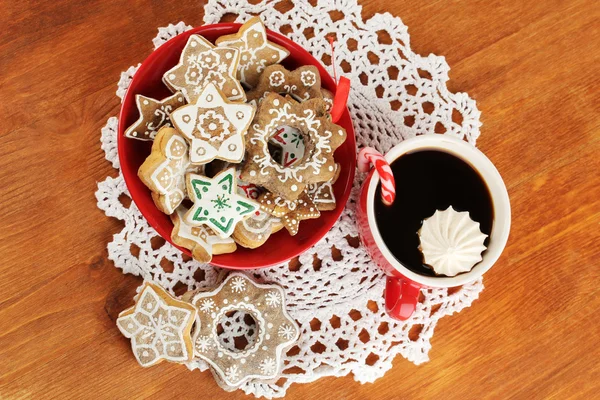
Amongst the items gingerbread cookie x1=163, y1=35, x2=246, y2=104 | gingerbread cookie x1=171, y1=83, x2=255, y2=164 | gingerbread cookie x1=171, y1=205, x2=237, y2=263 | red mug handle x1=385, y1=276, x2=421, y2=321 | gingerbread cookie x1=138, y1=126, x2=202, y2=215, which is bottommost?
red mug handle x1=385, y1=276, x2=421, y2=321

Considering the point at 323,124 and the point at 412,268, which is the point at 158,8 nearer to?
the point at 323,124

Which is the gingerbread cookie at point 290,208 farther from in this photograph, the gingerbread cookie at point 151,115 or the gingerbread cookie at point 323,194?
the gingerbread cookie at point 151,115

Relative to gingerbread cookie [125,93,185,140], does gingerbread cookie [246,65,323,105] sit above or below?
above

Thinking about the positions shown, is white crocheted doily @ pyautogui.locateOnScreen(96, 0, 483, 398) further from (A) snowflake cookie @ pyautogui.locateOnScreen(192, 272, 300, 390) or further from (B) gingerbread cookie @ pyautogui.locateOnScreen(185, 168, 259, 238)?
(B) gingerbread cookie @ pyautogui.locateOnScreen(185, 168, 259, 238)

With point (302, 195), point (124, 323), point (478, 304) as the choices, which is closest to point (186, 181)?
point (302, 195)

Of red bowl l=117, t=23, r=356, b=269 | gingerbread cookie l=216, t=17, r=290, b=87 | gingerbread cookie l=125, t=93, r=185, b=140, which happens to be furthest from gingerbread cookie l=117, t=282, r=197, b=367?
gingerbread cookie l=216, t=17, r=290, b=87
